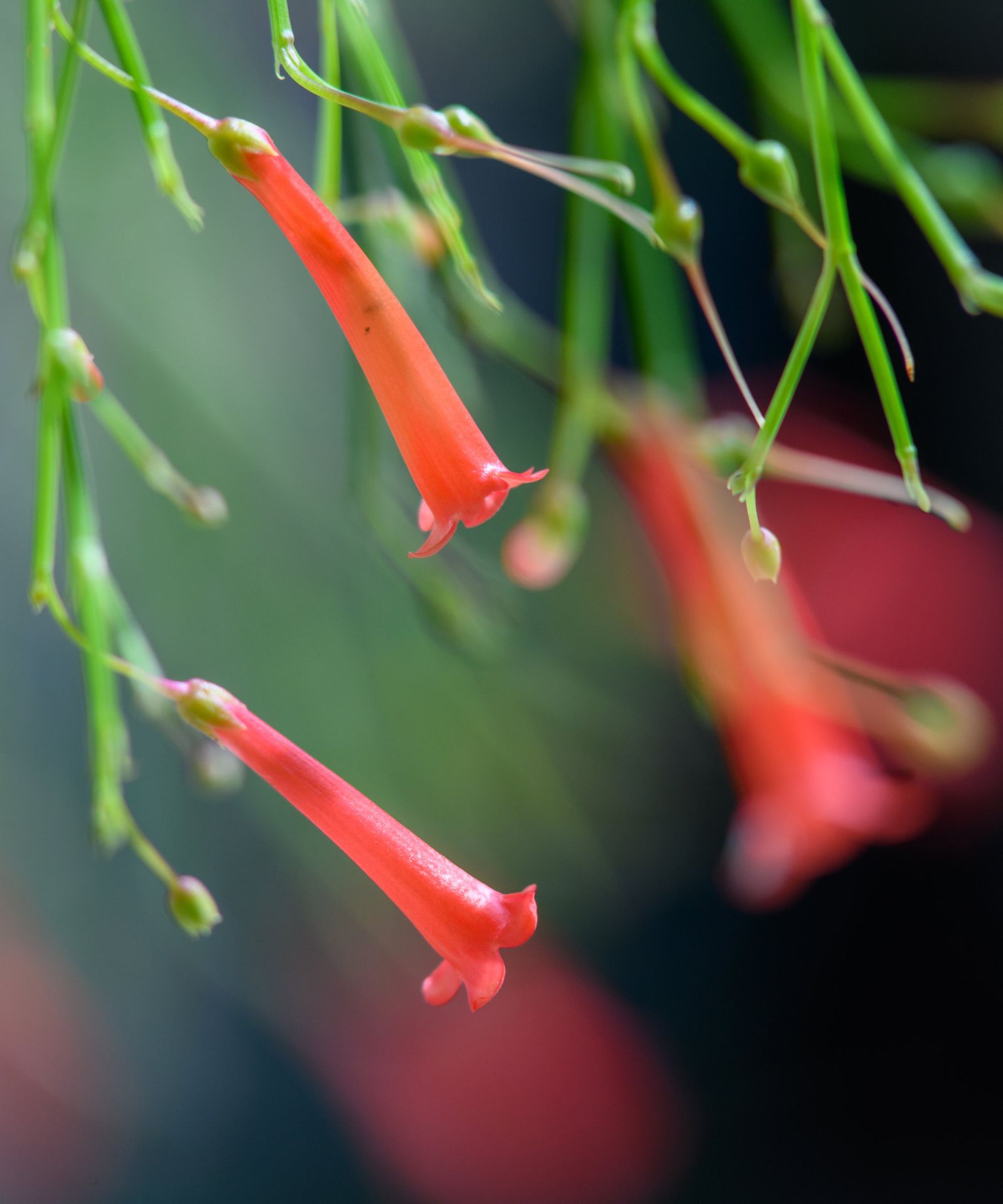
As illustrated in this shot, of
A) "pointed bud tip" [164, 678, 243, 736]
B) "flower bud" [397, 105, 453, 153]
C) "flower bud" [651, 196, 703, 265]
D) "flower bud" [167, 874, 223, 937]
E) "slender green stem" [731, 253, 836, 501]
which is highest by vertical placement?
"flower bud" [651, 196, 703, 265]

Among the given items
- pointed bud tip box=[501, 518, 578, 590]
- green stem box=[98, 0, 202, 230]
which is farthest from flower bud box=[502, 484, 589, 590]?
green stem box=[98, 0, 202, 230]

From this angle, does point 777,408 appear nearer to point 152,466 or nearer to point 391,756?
point 152,466

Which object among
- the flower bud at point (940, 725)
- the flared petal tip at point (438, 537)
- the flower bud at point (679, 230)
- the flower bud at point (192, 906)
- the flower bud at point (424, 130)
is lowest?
the flower bud at point (192, 906)

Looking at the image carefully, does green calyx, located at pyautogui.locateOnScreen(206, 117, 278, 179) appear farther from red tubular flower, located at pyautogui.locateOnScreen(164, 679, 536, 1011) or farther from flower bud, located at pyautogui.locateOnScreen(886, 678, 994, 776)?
flower bud, located at pyautogui.locateOnScreen(886, 678, 994, 776)

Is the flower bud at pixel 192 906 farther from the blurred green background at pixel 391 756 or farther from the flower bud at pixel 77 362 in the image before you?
the blurred green background at pixel 391 756

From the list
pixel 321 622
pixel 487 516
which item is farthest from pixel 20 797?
pixel 487 516

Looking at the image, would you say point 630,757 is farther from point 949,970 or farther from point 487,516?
point 487,516

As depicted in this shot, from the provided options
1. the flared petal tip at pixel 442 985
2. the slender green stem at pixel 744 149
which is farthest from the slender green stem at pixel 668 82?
the flared petal tip at pixel 442 985
